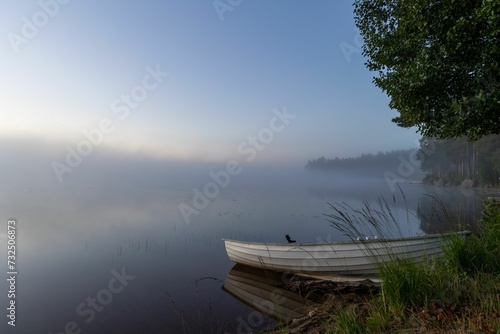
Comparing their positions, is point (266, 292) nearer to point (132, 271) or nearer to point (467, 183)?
point (132, 271)

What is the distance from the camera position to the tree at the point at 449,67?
6.58 m

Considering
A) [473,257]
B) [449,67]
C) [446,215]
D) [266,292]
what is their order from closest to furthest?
[473,257], [446,215], [449,67], [266,292]

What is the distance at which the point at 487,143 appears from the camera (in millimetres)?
52125

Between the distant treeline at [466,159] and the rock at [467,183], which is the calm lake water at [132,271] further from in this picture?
the rock at [467,183]

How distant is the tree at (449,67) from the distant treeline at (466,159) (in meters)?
32.1

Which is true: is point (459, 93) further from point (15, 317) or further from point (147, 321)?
point (15, 317)

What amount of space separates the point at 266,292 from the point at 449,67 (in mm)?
8716

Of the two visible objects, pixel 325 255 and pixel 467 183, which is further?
pixel 467 183

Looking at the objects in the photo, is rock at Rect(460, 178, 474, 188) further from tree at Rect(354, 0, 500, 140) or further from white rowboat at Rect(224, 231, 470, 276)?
white rowboat at Rect(224, 231, 470, 276)

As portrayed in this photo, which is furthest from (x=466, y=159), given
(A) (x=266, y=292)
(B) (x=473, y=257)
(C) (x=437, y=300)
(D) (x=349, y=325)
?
(D) (x=349, y=325)

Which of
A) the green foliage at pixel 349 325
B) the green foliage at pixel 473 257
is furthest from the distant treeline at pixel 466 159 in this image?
the green foliage at pixel 349 325

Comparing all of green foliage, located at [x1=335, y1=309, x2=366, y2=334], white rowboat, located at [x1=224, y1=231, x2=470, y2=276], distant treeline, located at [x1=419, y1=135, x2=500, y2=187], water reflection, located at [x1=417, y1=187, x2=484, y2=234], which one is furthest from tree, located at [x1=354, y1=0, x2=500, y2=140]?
distant treeline, located at [x1=419, y1=135, x2=500, y2=187]

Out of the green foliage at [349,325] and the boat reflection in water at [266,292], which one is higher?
the green foliage at [349,325]

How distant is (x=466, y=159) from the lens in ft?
225
